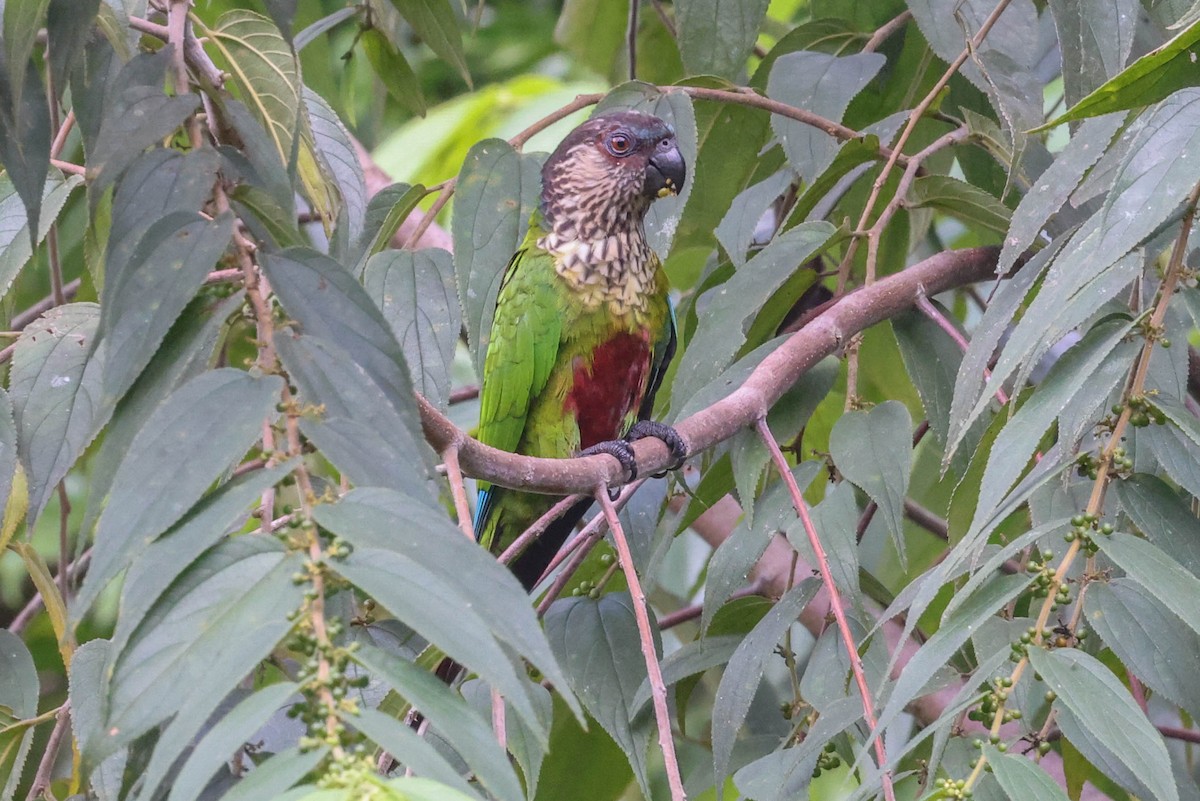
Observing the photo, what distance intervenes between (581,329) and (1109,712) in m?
1.91

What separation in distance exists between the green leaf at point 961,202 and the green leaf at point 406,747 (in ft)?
5.23

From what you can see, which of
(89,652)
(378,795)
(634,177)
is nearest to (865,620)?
(89,652)

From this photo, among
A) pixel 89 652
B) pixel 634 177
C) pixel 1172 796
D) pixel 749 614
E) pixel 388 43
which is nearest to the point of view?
pixel 1172 796

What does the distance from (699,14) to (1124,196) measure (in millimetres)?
1305

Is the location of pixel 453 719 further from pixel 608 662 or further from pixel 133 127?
pixel 608 662

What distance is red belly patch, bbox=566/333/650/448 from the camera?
2.95m

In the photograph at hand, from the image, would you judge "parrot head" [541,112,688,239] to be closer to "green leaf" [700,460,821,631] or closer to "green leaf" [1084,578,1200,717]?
"green leaf" [700,460,821,631]

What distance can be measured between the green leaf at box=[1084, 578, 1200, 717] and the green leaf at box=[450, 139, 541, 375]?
3.33 ft

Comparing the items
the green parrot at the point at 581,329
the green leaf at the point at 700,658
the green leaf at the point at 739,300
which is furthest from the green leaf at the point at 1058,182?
the green parrot at the point at 581,329

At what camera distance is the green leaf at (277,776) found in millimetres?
822

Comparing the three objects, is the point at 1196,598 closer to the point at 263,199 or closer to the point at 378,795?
the point at 378,795

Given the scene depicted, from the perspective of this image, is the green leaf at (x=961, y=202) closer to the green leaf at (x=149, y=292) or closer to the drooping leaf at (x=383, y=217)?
the drooping leaf at (x=383, y=217)

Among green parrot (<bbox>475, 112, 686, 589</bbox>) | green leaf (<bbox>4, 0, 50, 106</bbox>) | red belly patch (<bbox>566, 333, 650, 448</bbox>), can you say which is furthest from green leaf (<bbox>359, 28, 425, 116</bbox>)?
green leaf (<bbox>4, 0, 50, 106</bbox>)

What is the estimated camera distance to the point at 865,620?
5.88 feet
